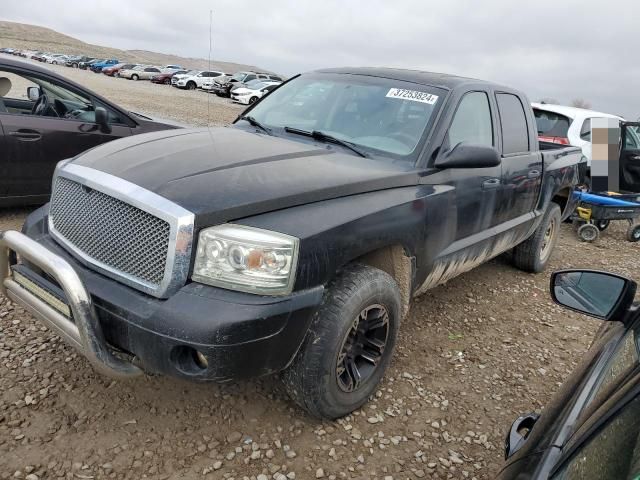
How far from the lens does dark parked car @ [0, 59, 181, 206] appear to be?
4.85 meters

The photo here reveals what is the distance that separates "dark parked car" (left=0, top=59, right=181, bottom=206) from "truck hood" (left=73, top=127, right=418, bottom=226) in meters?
2.41

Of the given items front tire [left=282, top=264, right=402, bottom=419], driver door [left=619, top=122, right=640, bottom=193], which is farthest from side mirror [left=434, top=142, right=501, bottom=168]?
driver door [left=619, top=122, right=640, bottom=193]

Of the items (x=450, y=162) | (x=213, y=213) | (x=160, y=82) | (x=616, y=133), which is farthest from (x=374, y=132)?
(x=160, y=82)

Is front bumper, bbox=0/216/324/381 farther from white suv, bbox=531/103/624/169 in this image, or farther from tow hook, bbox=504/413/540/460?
white suv, bbox=531/103/624/169

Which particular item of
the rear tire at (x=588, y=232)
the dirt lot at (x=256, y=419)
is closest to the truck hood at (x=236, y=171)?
the dirt lot at (x=256, y=419)

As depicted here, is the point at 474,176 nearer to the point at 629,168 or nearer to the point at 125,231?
the point at 125,231

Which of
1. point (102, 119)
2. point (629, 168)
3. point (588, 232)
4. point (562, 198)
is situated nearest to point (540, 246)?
point (562, 198)

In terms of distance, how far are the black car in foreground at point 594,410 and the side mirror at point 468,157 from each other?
46.7 inches

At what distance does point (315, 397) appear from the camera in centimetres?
250

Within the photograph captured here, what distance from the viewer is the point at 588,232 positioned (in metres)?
7.18

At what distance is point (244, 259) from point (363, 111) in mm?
1782

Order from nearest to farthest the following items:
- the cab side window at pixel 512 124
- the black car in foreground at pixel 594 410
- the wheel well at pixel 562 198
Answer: the black car in foreground at pixel 594 410
the cab side window at pixel 512 124
the wheel well at pixel 562 198

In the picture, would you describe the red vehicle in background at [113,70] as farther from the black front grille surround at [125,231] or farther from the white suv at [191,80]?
the black front grille surround at [125,231]

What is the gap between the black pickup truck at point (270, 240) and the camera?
2.12 meters
